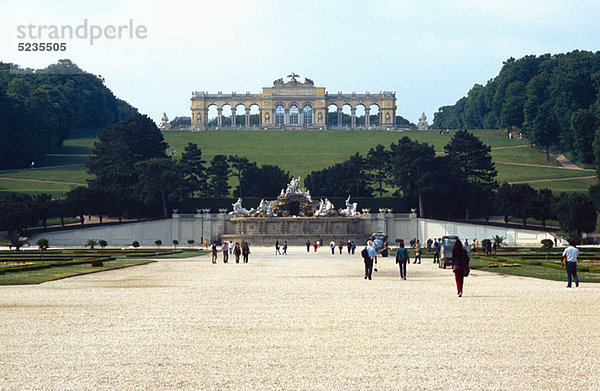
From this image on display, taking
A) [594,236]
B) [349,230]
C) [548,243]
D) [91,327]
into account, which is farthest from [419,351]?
[349,230]

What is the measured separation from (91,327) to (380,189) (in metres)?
76.4

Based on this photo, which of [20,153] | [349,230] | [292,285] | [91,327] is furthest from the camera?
[20,153]

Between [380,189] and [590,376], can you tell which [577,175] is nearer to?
[380,189]

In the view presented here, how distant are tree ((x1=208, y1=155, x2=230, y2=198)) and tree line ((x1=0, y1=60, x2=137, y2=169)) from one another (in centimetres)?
2597

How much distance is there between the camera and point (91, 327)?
16.4m

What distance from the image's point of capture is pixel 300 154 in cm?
11238

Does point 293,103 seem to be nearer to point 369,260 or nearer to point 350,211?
point 350,211

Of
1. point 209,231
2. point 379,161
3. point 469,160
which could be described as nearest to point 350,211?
point 379,161

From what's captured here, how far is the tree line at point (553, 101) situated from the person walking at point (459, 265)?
60.7 m

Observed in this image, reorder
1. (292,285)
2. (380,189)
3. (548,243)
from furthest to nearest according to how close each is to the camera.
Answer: (380,189), (548,243), (292,285)

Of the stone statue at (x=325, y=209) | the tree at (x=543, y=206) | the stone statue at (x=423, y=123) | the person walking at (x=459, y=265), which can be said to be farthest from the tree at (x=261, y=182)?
the person walking at (x=459, y=265)

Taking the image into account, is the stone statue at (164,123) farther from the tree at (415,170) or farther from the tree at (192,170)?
the tree at (415,170)

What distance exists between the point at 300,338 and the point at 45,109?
100994 mm

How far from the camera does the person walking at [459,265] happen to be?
22438 millimetres
